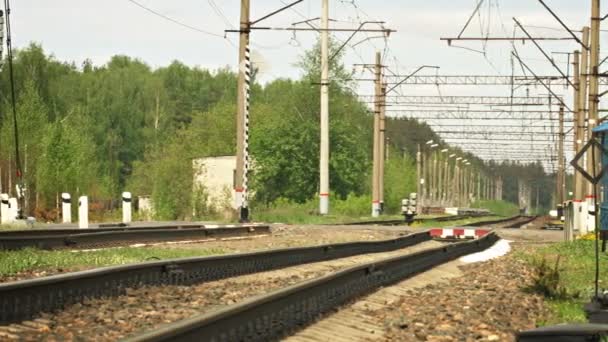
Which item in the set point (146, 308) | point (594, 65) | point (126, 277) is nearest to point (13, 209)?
point (594, 65)

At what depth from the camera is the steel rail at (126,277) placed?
9.73 m

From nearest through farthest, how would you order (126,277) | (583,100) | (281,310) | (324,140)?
(281,310), (126,277), (583,100), (324,140)

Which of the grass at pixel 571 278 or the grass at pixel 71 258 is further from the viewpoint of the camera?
the grass at pixel 71 258

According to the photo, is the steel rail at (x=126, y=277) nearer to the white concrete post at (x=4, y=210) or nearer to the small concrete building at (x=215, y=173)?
the white concrete post at (x=4, y=210)

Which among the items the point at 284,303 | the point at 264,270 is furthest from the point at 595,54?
the point at 284,303

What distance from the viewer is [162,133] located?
129m

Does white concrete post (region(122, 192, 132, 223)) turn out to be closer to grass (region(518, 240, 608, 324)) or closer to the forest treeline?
grass (region(518, 240, 608, 324))

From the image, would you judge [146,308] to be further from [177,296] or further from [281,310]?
[281,310]

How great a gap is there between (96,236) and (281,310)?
38.5 ft

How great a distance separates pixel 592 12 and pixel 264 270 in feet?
93.3

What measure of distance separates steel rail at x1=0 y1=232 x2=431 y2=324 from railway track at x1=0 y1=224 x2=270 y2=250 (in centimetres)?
380

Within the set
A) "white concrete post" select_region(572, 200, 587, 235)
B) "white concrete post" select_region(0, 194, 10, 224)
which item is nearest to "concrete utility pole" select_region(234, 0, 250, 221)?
"white concrete post" select_region(0, 194, 10, 224)

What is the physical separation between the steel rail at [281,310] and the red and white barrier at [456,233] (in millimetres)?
17283

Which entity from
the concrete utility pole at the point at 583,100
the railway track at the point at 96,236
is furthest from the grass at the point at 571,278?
the concrete utility pole at the point at 583,100
